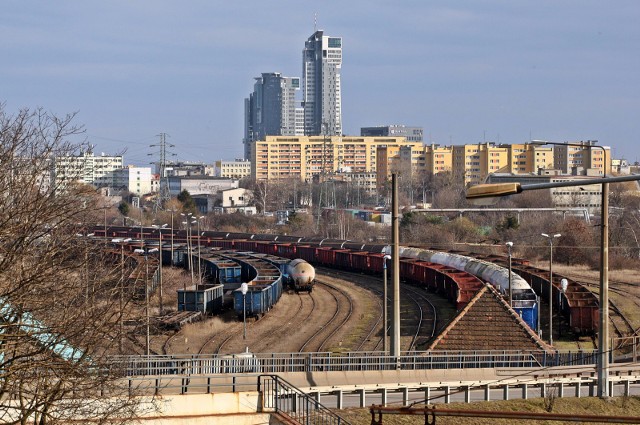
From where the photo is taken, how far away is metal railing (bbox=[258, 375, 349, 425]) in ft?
65.4

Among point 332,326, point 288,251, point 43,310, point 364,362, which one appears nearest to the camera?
point 43,310

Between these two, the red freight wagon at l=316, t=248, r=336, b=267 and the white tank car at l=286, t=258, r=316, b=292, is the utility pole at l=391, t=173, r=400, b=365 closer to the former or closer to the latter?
the white tank car at l=286, t=258, r=316, b=292

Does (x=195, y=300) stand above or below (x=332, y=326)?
above

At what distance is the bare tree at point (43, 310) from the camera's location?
16.1 meters

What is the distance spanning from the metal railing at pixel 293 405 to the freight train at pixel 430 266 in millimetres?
19140

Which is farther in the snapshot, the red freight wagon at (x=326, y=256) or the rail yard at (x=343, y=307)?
the red freight wagon at (x=326, y=256)

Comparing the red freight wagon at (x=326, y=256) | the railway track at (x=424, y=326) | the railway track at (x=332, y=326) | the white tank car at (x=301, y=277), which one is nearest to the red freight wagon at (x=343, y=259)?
the red freight wagon at (x=326, y=256)

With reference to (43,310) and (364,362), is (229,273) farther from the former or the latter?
(43,310)

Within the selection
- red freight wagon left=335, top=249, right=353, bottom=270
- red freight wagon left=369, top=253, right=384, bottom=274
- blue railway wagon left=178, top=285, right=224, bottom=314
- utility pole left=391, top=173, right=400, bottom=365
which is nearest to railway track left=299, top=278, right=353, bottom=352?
blue railway wagon left=178, top=285, right=224, bottom=314

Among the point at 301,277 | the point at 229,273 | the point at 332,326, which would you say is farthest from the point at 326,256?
the point at 332,326

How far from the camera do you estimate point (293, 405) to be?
20578mm

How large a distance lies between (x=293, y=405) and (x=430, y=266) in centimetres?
4736

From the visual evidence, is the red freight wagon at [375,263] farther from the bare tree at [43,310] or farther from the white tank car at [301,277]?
the bare tree at [43,310]

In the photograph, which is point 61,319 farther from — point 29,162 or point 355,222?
point 355,222
